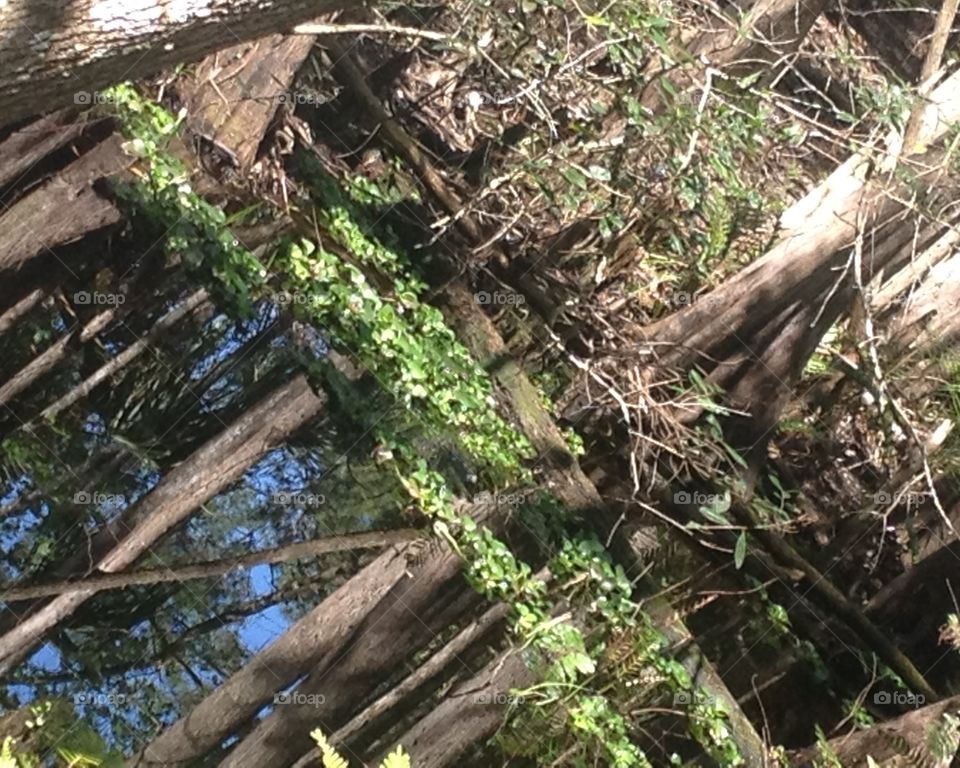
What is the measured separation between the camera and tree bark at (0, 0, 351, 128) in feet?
6.53

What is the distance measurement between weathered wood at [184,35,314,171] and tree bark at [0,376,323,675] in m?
0.97

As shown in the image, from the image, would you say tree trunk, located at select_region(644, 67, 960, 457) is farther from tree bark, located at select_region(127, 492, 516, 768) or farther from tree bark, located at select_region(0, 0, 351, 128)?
tree bark, located at select_region(0, 0, 351, 128)

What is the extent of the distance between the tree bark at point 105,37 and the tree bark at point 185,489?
127 cm

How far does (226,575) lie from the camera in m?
3.18

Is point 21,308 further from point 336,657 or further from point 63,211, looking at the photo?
point 336,657

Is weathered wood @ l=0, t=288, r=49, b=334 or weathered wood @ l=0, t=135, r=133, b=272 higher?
weathered wood @ l=0, t=135, r=133, b=272

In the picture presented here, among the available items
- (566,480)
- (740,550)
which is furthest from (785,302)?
(566,480)

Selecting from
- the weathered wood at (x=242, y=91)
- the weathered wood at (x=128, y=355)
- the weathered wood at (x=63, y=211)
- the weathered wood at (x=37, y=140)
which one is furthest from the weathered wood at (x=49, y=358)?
the weathered wood at (x=242, y=91)

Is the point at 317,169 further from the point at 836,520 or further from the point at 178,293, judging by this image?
the point at 836,520

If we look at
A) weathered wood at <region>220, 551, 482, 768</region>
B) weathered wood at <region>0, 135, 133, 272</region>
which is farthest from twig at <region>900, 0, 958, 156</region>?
weathered wood at <region>0, 135, 133, 272</region>

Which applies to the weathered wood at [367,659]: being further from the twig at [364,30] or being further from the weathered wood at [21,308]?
the twig at [364,30]

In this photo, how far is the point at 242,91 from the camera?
3.96 metres

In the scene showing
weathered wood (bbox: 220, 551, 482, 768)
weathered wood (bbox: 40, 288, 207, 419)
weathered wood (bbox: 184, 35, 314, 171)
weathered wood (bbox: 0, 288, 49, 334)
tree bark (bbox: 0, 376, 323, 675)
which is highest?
weathered wood (bbox: 184, 35, 314, 171)

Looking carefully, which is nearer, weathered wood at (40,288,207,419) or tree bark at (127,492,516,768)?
tree bark at (127,492,516,768)
